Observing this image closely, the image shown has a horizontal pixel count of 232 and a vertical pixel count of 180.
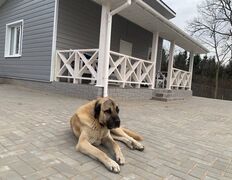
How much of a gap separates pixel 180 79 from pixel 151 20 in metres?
4.99

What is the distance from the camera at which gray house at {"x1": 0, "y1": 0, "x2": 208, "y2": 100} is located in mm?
6363

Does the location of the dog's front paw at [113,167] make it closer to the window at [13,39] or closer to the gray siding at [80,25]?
the gray siding at [80,25]

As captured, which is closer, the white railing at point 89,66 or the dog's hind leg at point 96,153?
the dog's hind leg at point 96,153

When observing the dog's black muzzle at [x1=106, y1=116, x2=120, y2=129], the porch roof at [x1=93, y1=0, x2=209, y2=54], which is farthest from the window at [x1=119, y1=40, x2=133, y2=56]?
the dog's black muzzle at [x1=106, y1=116, x2=120, y2=129]

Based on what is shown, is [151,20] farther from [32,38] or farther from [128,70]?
[32,38]

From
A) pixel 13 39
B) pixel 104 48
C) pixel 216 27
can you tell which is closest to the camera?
pixel 104 48

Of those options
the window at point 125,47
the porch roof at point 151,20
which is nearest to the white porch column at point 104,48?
the porch roof at point 151,20

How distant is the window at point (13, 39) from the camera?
9891 millimetres

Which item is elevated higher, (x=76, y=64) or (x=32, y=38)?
(x=32, y=38)

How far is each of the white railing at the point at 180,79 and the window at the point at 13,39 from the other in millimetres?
7354

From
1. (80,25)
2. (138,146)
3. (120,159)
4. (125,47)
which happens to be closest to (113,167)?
(120,159)

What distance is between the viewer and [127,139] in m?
2.84

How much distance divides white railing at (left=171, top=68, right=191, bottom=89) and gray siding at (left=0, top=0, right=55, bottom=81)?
5982 millimetres

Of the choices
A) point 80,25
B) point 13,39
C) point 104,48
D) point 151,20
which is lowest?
point 104,48
